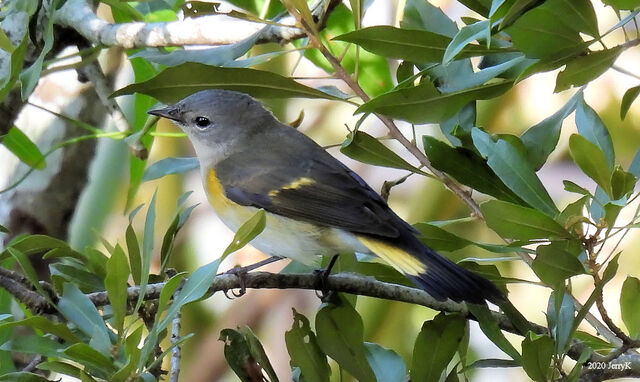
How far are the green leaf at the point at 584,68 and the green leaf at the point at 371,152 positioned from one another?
243mm

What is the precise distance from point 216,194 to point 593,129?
2.42 feet

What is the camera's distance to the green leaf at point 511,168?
40.8 inches

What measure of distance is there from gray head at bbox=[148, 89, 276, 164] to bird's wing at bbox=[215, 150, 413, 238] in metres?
0.09

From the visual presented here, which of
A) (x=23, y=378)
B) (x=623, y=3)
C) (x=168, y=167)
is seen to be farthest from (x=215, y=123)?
(x=623, y=3)

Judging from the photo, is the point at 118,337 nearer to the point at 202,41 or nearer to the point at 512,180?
the point at 512,180

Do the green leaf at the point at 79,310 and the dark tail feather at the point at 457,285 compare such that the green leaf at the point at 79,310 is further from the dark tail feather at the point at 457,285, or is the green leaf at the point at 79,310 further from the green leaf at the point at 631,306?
the green leaf at the point at 631,306

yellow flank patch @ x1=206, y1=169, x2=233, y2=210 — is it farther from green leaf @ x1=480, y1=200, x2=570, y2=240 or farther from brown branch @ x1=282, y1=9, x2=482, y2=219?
green leaf @ x1=480, y1=200, x2=570, y2=240

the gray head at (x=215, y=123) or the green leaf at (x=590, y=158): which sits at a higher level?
the gray head at (x=215, y=123)

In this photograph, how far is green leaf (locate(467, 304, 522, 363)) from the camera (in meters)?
1.05

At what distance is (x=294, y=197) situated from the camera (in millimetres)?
1486

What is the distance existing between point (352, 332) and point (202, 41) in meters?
0.60

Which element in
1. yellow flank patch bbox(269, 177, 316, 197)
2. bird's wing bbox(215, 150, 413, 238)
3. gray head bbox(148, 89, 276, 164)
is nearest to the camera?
bird's wing bbox(215, 150, 413, 238)

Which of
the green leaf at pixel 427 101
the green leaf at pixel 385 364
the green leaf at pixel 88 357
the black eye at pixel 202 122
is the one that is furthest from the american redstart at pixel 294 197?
the green leaf at pixel 88 357

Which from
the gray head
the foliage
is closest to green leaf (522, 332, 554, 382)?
the foliage
